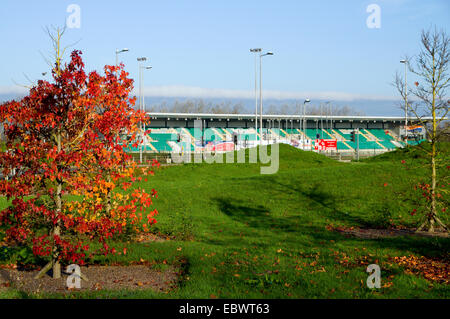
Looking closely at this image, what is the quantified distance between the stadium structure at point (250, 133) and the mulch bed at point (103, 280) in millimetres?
54622

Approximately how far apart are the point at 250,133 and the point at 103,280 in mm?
74959

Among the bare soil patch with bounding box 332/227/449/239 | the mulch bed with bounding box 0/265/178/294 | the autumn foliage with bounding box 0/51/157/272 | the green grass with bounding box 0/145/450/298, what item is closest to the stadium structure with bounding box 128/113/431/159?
the green grass with bounding box 0/145/450/298

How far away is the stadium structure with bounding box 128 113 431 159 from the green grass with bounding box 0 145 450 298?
42.8m

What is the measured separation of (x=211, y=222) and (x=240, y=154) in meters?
23.2

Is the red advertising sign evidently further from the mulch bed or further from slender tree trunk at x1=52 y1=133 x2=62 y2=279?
slender tree trunk at x1=52 y1=133 x2=62 y2=279

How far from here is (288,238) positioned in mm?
14531

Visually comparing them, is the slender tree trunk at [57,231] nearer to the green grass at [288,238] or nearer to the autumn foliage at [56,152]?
the autumn foliage at [56,152]

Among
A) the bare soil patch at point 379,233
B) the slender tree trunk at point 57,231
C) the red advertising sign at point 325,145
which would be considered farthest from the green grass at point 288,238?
the red advertising sign at point 325,145

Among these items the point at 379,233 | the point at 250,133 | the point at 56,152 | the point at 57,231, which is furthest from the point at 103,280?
the point at 250,133

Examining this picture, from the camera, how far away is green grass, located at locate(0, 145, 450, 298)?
891 cm

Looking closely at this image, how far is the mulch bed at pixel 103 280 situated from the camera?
9273mm
